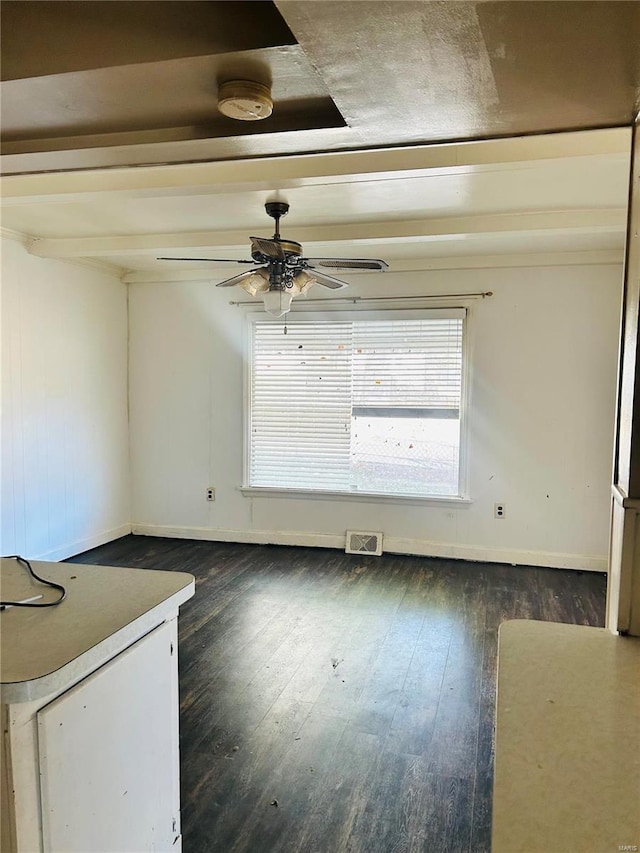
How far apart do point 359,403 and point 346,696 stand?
9.21ft

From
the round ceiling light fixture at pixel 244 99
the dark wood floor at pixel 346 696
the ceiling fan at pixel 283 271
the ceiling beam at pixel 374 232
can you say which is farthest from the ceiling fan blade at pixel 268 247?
the dark wood floor at pixel 346 696

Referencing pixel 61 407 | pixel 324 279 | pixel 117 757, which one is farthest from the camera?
pixel 61 407

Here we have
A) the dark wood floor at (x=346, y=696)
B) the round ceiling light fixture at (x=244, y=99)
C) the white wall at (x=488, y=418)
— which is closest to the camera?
the round ceiling light fixture at (x=244, y=99)

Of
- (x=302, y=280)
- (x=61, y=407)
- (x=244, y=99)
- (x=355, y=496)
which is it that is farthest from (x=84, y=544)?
(x=244, y=99)

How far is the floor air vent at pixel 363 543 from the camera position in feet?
16.5

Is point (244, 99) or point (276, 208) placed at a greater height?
point (276, 208)

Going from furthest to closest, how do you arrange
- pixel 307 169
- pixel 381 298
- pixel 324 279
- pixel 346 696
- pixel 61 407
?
pixel 381 298
pixel 61 407
pixel 324 279
pixel 346 696
pixel 307 169

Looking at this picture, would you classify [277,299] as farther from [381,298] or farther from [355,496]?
[355,496]

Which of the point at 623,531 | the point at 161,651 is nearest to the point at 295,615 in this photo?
the point at 161,651

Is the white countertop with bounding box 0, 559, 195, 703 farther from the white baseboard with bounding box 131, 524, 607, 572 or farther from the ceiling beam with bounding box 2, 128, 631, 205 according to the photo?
the white baseboard with bounding box 131, 524, 607, 572

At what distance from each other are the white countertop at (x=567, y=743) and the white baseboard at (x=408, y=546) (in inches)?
142

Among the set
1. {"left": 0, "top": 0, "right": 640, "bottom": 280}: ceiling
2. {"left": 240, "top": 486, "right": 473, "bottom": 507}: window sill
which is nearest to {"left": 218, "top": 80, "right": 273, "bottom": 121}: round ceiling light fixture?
{"left": 0, "top": 0, "right": 640, "bottom": 280}: ceiling

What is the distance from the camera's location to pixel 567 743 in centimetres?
95

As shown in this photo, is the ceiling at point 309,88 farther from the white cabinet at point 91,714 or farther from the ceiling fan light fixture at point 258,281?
the white cabinet at point 91,714
